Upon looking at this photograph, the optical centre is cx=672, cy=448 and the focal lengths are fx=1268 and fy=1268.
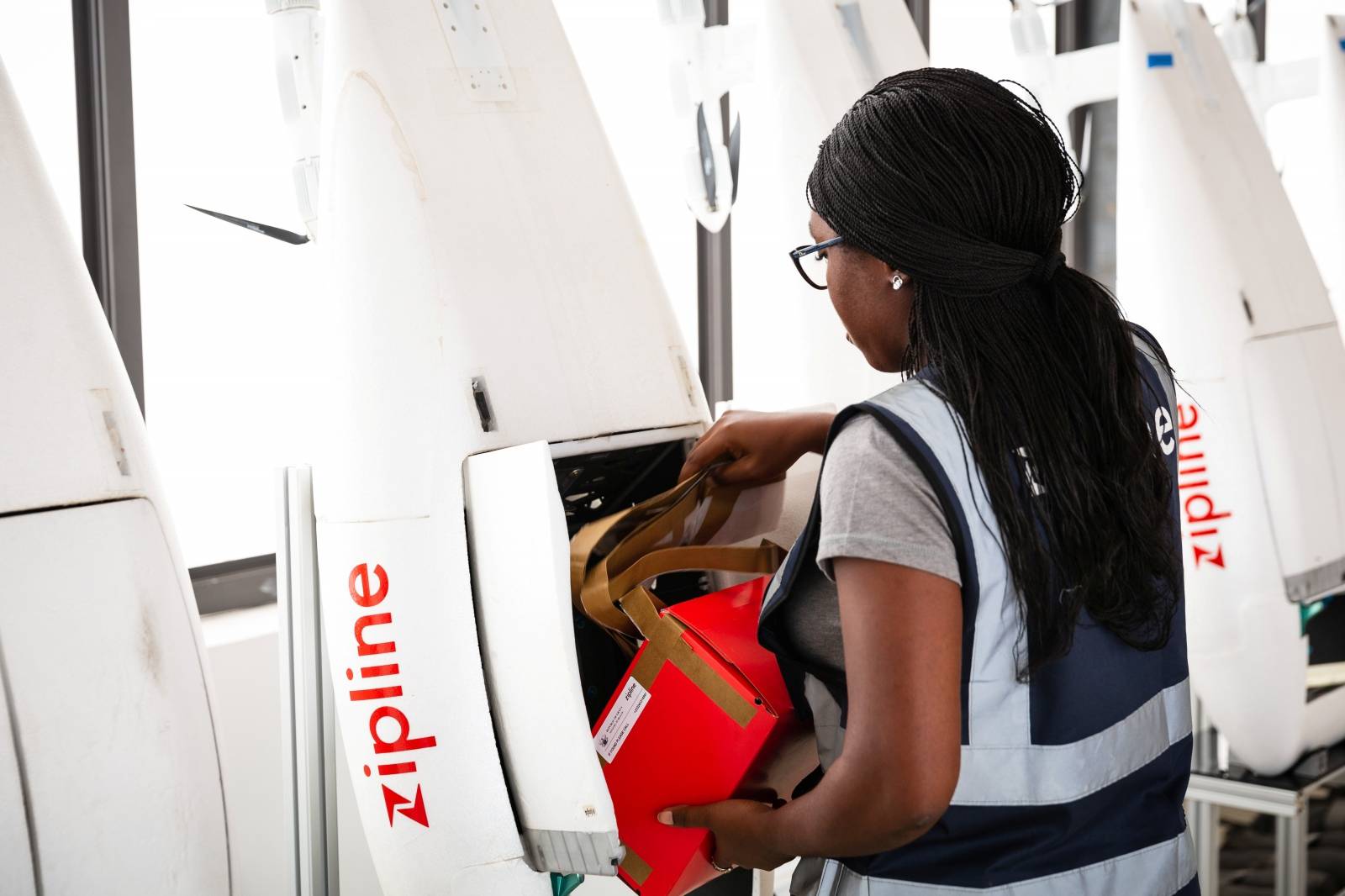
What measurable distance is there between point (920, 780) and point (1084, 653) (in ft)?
0.64

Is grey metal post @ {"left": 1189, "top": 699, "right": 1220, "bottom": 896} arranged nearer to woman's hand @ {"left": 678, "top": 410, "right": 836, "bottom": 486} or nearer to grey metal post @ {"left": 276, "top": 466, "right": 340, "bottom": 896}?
woman's hand @ {"left": 678, "top": 410, "right": 836, "bottom": 486}

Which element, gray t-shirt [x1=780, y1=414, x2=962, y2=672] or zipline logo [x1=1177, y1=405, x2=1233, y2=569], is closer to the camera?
A: gray t-shirt [x1=780, y1=414, x2=962, y2=672]

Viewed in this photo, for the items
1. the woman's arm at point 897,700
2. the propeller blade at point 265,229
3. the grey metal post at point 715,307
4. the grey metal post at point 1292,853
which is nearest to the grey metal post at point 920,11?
the grey metal post at point 715,307

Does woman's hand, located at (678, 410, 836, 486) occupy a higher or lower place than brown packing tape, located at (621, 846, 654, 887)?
higher

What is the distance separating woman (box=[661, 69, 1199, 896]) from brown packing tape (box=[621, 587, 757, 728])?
0.13m

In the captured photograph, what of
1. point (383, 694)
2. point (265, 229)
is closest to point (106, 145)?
point (265, 229)

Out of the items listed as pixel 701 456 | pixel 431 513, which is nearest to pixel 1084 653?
pixel 701 456

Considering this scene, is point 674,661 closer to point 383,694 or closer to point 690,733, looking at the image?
point 690,733

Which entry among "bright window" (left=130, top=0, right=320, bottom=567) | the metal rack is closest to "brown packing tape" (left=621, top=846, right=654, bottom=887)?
"bright window" (left=130, top=0, right=320, bottom=567)

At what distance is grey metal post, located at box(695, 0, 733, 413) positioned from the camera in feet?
11.7

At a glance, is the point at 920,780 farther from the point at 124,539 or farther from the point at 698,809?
the point at 124,539

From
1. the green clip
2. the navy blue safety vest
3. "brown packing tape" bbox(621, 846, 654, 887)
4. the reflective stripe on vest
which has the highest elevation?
the navy blue safety vest

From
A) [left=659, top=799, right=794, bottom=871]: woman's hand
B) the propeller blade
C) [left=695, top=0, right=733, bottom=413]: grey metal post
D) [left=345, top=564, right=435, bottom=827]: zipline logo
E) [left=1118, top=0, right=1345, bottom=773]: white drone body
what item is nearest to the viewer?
[left=659, top=799, right=794, bottom=871]: woman's hand

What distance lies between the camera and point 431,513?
1451 mm
